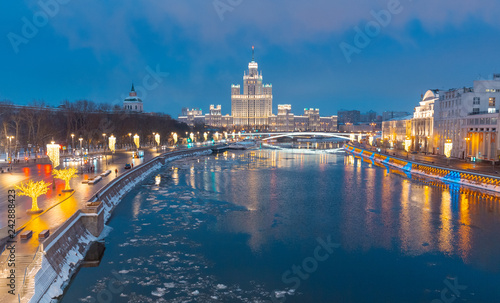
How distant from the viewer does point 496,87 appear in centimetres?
4409

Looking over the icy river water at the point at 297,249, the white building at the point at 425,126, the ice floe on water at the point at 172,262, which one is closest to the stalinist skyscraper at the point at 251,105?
the white building at the point at 425,126

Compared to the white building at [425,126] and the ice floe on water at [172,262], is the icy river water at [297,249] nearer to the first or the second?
the ice floe on water at [172,262]

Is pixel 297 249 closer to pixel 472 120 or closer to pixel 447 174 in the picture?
pixel 447 174

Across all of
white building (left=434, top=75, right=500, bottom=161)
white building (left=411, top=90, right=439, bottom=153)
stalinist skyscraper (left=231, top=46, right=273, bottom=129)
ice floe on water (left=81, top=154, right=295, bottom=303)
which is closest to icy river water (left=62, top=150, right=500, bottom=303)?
ice floe on water (left=81, top=154, right=295, bottom=303)

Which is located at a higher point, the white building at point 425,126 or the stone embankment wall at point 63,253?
the white building at point 425,126

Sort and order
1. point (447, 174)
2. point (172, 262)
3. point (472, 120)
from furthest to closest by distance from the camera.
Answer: point (472, 120), point (447, 174), point (172, 262)

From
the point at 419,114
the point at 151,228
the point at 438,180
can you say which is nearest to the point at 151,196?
the point at 151,228

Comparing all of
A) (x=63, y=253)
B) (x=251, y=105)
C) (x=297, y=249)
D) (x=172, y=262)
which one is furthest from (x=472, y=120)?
(x=251, y=105)

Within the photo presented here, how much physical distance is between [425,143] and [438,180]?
23495mm

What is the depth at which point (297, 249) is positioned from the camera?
16219 mm

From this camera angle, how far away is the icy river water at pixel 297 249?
12367 millimetres

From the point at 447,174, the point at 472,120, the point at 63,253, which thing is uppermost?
the point at 472,120

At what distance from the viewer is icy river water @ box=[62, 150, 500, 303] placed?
1237 cm

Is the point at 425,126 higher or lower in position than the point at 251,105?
lower
